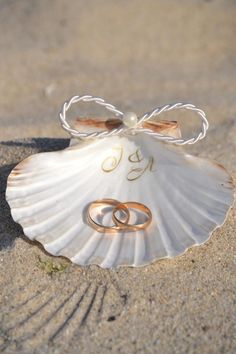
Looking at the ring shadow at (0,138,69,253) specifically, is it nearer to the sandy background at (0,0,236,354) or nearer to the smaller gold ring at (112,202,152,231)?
the sandy background at (0,0,236,354)

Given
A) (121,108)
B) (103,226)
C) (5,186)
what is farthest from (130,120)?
(121,108)

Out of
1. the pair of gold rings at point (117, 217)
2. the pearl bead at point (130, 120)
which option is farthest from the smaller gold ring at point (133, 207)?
the pearl bead at point (130, 120)

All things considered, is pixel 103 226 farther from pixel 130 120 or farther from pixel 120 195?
pixel 130 120

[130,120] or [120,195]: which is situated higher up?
[130,120]

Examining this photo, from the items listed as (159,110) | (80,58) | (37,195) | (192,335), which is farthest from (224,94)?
(192,335)

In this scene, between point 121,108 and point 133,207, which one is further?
A: point 121,108

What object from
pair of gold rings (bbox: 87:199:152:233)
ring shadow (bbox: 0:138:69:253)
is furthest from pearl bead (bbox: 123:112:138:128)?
ring shadow (bbox: 0:138:69:253)

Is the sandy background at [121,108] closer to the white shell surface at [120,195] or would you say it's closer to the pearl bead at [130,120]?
the white shell surface at [120,195]

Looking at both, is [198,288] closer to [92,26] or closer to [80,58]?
[80,58]
